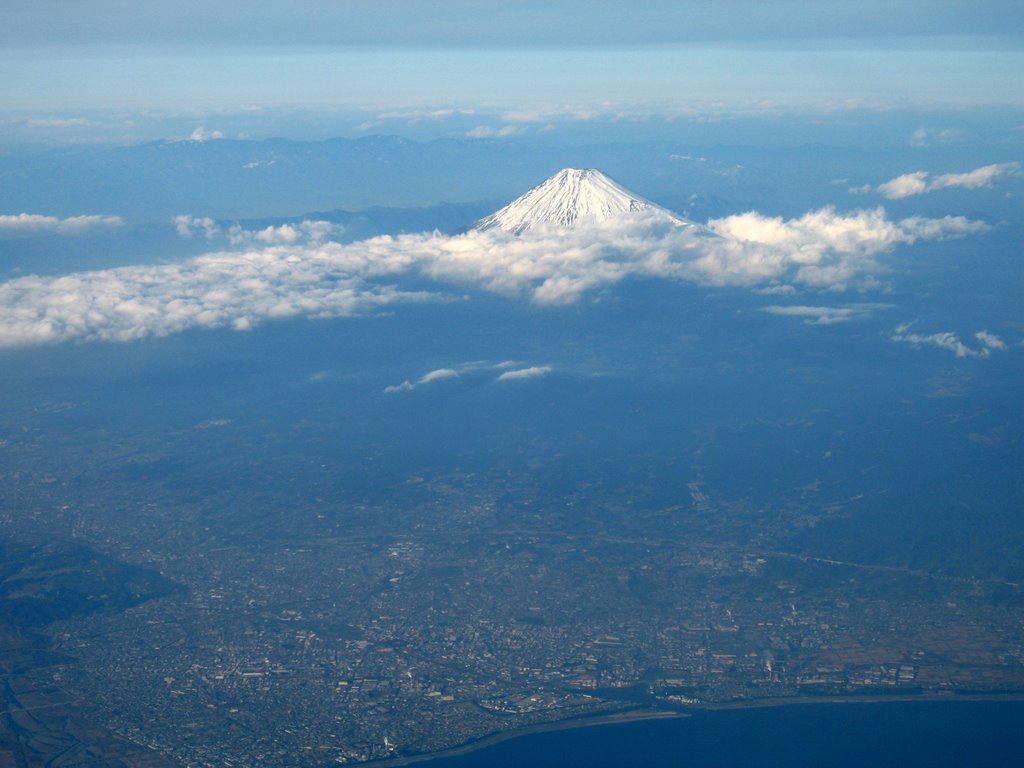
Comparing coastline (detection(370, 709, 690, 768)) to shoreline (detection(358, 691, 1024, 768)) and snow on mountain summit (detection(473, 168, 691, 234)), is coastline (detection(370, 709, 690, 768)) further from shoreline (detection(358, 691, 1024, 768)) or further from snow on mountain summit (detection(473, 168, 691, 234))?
snow on mountain summit (detection(473, 168, 691, 234))

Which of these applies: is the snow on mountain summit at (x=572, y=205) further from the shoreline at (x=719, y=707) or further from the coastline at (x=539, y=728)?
the coastline at (x=539, y=728)

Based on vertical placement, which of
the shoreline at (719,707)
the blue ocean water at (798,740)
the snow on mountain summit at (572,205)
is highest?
the snow on mountain summit at (572,205)

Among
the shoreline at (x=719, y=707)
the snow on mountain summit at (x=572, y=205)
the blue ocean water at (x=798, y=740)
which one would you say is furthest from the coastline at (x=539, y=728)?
the snow on mountain summit at (x=572, y=205)

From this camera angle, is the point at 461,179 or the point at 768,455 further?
the point at 461,179

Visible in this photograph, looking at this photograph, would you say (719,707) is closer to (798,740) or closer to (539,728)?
(798,740)

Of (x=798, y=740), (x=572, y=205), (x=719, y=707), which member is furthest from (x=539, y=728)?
(x=572, y=205)

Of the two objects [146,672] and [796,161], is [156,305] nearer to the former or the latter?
[146,672]

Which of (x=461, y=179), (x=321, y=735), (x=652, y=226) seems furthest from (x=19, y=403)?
(x=461, y=179)
